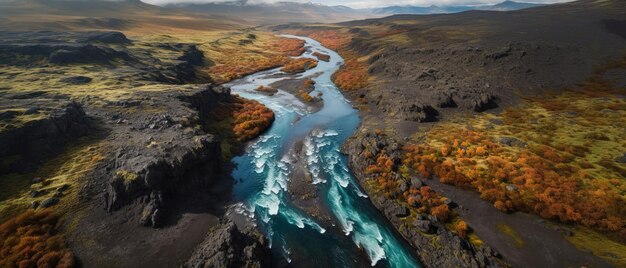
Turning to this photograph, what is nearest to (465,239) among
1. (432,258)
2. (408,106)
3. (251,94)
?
(432,258)

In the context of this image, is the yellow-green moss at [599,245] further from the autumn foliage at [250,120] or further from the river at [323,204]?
the autumn foliage at [250,120]

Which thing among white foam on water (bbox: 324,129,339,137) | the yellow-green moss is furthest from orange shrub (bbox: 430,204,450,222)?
white foam on water (bbox: 324,129,339,137)

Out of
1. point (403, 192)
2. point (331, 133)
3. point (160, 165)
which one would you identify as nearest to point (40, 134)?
point (160, 165)

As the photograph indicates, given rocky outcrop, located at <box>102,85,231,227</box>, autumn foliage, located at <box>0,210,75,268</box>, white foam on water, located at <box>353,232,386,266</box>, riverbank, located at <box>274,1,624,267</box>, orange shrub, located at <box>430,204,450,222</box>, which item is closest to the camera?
autumn foliage, located at <box>0,210,75,268</box>

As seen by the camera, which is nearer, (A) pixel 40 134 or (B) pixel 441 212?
(B) pixel 441 212

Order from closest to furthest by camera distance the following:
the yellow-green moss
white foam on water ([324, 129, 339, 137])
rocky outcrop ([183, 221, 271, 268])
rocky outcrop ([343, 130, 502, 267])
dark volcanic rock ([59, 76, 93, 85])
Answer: rocky outcrop ([183, 221, 271, 268]) < the yellow-green moss < rocky outcrop ([343, 130, 502, 267]) < white foam on water ([324, 129, 339, 137]) < dark volcanic rock ([59, 76, 93, 85])

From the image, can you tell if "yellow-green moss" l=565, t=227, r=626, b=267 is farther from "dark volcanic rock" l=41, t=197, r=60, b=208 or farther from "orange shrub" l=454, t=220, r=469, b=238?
"dark volcanic rock" l=41, t=197, r=60, b=208

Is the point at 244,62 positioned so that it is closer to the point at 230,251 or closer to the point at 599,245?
the point at 230,251
